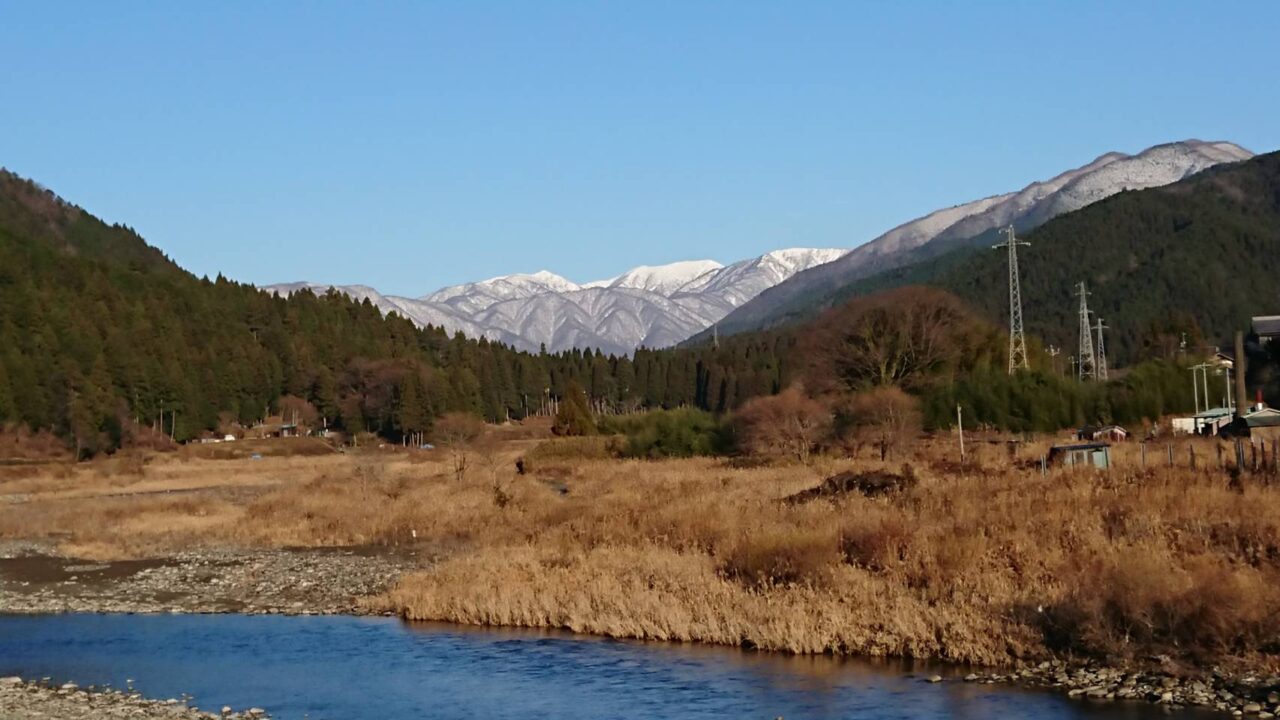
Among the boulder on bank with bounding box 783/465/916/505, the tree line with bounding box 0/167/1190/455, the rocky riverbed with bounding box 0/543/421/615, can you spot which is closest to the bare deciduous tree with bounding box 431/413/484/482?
the tree line with bounding box 0/167/1190/455

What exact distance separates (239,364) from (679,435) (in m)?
73.5

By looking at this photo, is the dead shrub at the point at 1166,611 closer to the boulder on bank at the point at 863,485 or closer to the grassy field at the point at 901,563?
the grassy field at the point at 901,563

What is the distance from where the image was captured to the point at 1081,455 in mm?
41938

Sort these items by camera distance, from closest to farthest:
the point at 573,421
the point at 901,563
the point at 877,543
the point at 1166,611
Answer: the point at 1166,611
the point at 901,563
the point at 877,543
the point at 573,421

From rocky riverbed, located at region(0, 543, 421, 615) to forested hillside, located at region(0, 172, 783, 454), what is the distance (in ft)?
220

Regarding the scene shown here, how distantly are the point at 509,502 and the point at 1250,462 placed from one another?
26.8 m

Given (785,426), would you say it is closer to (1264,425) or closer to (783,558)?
(1264,425)

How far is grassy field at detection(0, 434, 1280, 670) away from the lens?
21.3m

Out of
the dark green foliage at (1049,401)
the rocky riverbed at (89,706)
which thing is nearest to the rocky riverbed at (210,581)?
the rocky riverbed at (89,706)

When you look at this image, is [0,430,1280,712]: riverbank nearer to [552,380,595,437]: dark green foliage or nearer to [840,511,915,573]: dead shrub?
[840,511,915,573]: dead shrub

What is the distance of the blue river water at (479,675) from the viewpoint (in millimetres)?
20125

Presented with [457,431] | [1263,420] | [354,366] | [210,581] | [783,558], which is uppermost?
[354,366]

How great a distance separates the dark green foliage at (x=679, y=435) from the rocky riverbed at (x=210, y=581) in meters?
34.8

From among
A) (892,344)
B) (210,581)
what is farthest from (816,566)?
(892,344)
